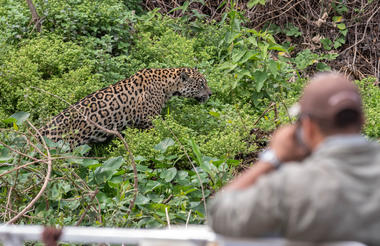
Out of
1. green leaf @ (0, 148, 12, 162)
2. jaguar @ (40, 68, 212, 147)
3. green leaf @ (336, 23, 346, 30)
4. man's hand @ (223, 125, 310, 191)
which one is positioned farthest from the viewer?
green leaf @ (336, 23, 346, 30)

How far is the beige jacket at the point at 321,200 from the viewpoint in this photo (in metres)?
1.67

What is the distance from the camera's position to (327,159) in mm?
1738

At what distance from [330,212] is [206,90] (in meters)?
6.27

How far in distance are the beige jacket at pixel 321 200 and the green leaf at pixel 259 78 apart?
5.61 m

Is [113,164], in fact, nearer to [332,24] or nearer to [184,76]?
[184,76]

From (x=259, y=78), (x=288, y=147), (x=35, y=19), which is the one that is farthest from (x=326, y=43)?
(x=288, y=147)

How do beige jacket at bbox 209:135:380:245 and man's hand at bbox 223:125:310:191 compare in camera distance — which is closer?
beige jacket at bbox 209:135:380:245

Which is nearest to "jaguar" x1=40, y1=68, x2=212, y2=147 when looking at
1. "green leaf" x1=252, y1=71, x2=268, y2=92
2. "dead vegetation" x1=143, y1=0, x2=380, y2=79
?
"green leaf" x1=252, y1=71, x2=268, y2=92

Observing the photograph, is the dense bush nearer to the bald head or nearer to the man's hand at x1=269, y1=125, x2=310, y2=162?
the man's hand at x1=269, y1=125, x2=310, y2=162

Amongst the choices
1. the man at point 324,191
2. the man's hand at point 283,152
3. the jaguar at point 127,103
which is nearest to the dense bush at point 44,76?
the jaguar at point 127,103

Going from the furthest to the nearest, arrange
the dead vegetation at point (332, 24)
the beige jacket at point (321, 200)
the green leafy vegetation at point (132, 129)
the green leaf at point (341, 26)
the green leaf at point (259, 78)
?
the green leaf at point (341, 26) < the dead vegetation at point (332, 24) < the green leaf at point (259, 78) < the green leafy vegetation at point (132, 129) < the beige jacket at point (321, 200)

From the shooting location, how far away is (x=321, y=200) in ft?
5.45

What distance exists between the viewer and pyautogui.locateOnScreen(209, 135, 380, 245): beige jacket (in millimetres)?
1675

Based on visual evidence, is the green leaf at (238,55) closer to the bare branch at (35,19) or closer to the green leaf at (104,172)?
the green leaf at (104,172)
